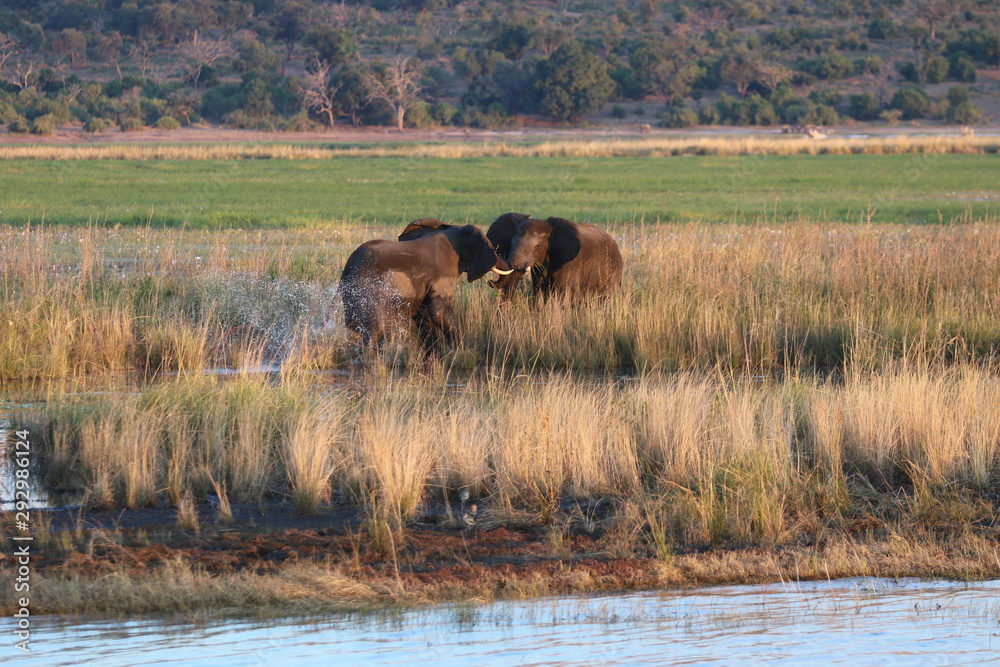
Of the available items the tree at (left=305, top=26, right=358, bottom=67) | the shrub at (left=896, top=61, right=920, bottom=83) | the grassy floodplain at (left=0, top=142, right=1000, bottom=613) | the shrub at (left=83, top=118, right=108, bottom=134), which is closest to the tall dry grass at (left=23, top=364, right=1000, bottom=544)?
the grassy floodplain at (left=0, top=142, right=1000, bottom=613)

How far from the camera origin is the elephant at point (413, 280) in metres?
10.8

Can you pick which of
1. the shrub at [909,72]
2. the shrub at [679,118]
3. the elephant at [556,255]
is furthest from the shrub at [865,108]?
the elephant at [556,255]

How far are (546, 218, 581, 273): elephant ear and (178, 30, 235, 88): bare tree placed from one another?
79.5 meters

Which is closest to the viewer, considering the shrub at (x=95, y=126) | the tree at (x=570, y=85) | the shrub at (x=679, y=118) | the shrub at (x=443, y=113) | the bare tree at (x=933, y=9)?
the shrub at (x=95, y=126)

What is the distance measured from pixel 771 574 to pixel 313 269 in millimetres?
9619

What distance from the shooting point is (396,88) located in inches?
3164

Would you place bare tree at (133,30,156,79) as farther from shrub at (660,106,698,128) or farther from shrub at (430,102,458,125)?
shrub at (660,106,698,128)

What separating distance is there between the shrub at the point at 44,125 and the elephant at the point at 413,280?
62297mm

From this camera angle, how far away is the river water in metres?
4.91

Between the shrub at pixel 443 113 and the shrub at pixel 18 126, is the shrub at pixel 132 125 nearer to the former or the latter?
the shrub at pixel 18 126

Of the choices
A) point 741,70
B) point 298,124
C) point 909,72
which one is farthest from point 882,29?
point 298,124

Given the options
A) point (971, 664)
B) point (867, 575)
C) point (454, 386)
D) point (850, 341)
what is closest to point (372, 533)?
point (867, 575)

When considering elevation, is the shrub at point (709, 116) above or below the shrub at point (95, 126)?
below

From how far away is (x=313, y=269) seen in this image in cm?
1460
